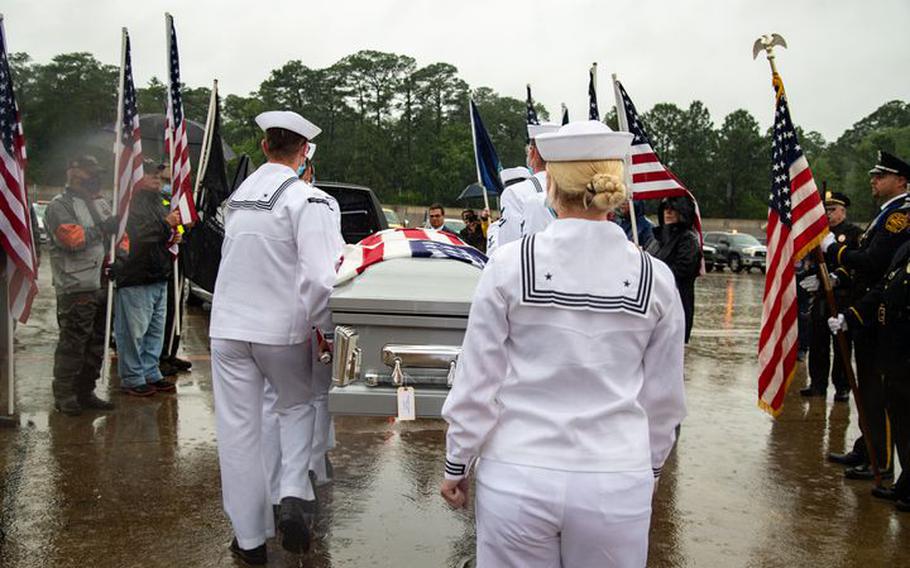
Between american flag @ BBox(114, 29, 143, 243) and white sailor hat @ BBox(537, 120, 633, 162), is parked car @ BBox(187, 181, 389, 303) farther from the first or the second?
white sailor hat @ BBox(537, 120, 633, 162)

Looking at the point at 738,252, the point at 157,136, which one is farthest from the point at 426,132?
the point at 157,136

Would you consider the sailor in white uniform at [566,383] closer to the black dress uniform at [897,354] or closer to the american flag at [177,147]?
the black dress uniform at [897,354]

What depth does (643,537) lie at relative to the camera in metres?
2.22

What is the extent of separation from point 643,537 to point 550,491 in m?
0.31

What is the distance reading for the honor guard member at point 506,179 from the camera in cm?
525

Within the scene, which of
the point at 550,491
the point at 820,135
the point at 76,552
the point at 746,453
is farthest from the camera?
the point at 820,135

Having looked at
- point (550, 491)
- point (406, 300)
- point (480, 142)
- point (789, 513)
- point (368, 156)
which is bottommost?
point (789, 513)

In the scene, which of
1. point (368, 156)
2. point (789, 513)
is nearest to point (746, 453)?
point (789, 513)

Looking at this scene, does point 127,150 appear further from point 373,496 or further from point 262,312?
point 262,312

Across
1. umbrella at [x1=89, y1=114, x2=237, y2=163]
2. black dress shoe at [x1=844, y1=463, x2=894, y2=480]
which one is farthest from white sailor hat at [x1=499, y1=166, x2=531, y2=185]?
umbrella at [x1=89, y1=114, x2=237, y2=163]

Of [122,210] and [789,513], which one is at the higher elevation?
[122,210]

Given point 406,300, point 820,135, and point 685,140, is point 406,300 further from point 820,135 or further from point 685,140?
point 820,135

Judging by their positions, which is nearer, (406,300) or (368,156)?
(406,300)

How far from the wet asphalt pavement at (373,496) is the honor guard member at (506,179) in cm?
150
